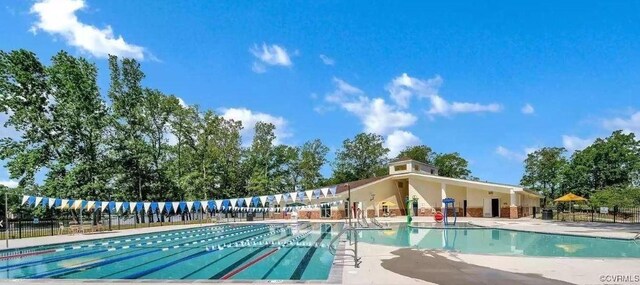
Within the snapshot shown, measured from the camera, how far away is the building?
4084 cm

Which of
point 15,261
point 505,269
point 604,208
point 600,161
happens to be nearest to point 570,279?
point 505,269

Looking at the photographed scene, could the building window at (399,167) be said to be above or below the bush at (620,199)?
above

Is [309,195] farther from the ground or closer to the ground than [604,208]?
farther from the ground

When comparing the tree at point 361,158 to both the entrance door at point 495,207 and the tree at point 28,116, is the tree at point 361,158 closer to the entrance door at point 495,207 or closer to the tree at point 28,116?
the entrance door at point 495,207

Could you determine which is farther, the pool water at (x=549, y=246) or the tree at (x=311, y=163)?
the tree at (x=311, y=163)

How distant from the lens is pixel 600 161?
192 ft

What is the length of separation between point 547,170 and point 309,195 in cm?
6031

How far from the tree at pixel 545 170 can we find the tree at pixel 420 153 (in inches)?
601

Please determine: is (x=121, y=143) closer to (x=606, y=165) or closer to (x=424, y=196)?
(x=424, y=196)

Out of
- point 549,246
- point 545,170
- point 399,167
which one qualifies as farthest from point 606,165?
point 549,246

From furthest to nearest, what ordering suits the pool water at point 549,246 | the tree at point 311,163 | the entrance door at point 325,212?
the tree at point 311,163, the entrance door at point 325,212, the pool water at point 549,246

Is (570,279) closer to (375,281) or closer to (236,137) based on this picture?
(375,281)

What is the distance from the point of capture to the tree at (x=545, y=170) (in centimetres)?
6788
